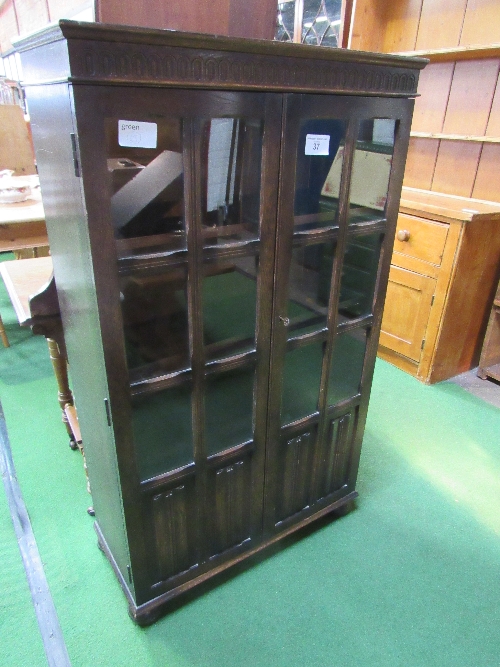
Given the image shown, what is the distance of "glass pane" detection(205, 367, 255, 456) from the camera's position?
127cm

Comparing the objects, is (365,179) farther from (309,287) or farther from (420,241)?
(420,241)

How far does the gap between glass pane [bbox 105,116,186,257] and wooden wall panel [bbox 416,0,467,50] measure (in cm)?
236

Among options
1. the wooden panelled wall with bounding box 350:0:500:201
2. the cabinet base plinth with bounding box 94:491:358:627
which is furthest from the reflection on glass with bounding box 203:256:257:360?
the wooden panelled wall with bounding box 350:0:500:201

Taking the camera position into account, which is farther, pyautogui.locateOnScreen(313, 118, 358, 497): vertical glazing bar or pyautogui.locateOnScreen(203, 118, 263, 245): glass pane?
pyautogui.locateOnScreen(313, 118, 358, 497): vertical glazing bar

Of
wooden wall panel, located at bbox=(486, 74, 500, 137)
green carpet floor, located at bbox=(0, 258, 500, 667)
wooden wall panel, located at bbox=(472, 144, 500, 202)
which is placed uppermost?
wooden wall panel, located at bbox=(486, 74, 500, 137)

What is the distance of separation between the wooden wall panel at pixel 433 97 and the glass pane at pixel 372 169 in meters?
1.76

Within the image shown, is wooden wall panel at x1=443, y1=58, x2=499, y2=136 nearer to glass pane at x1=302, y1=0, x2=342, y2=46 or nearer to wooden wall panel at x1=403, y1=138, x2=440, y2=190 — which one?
wooden wall panel at x1=403, y1=138, x2=440, y2=190

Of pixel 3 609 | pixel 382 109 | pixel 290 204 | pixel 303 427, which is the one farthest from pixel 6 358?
pixel 382 109

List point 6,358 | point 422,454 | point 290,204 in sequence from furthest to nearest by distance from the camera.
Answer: point 6,358
point 422,454
point 290,204

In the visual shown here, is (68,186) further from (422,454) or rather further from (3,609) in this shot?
(422,454)

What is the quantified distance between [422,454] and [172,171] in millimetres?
1759

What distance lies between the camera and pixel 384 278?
143 cm

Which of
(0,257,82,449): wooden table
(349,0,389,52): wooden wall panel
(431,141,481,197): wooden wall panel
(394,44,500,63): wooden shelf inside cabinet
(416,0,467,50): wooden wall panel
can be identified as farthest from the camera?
(349,0,389,52): wooden wall panel

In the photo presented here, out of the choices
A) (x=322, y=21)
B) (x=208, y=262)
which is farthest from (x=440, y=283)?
(x=322, y=21)
